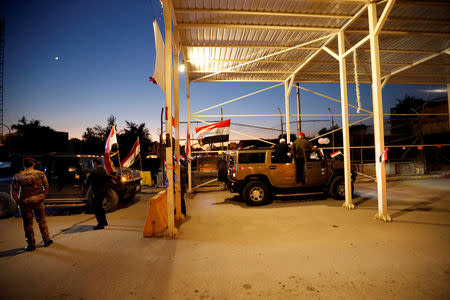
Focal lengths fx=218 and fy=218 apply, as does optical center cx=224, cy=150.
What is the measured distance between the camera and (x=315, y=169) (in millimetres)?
7691

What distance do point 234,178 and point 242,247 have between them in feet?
11.7

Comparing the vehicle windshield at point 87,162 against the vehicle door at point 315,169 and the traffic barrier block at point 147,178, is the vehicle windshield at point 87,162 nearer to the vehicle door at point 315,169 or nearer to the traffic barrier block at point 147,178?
the traffic barrier block at point 147,178

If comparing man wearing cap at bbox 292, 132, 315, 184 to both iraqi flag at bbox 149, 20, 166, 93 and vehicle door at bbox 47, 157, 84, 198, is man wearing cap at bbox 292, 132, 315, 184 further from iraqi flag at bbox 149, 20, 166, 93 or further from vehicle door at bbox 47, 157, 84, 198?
vehicle door at bbox 47, 157, 84, 198

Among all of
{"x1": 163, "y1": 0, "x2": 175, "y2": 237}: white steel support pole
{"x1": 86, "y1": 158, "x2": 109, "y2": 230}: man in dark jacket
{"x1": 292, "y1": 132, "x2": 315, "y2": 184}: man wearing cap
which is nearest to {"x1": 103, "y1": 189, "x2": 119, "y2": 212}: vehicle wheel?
{"x1": 86, "y1": 158, "x2": 109, "y2": 230}: man in dark jacket

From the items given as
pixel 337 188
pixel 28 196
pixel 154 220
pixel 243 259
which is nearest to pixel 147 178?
pixel 154 220

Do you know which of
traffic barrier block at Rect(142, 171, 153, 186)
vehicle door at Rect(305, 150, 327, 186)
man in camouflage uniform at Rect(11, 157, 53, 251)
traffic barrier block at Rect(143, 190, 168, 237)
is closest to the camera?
man in camouflage uniform at Rect(11, 157, 53, 251)

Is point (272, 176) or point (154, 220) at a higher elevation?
point (272, 176)

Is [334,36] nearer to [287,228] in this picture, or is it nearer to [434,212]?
[434,212]

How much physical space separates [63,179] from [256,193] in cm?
604

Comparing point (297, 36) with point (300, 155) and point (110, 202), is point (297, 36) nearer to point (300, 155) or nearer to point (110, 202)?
point (300, 155)

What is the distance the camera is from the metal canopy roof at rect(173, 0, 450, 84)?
6.14 metres

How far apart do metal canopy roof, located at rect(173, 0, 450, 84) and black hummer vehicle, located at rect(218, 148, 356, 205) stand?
4016 mm

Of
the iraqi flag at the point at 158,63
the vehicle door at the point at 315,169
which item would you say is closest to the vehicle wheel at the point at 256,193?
the vehicle door at the point at 315,169

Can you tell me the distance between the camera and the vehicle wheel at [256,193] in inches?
287
